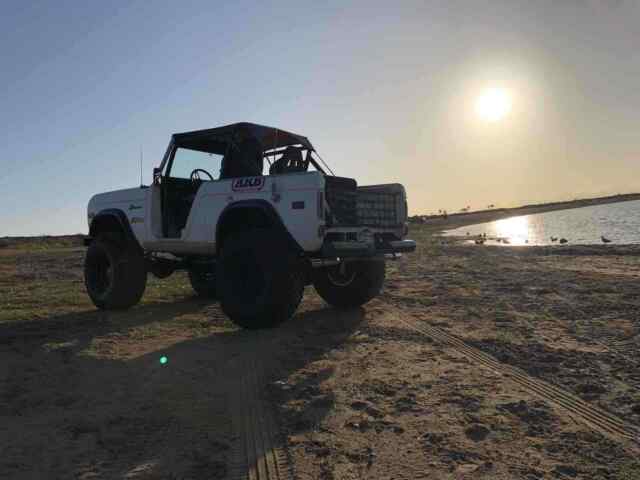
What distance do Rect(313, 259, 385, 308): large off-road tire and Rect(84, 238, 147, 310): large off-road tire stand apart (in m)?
2.88

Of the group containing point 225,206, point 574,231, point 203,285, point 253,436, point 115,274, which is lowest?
point 253,436

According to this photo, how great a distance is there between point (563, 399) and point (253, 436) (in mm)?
2224

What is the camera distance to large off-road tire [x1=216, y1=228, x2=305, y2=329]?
19.3 feet

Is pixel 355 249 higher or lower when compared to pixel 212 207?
lower

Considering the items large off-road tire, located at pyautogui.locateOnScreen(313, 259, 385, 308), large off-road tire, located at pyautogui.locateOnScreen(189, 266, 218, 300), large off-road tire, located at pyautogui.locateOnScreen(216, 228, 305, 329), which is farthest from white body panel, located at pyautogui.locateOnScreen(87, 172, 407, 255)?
large off-road tire, located at pyautogui.locateOnScreen(189, 266, 218, 300)

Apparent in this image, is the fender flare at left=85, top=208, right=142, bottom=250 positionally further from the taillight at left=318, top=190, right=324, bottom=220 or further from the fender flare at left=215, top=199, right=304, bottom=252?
the taillight at left=318, top=190, right=324, bottom=220

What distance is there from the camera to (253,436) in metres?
3.20

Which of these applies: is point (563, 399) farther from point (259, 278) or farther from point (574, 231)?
point (574, 231)

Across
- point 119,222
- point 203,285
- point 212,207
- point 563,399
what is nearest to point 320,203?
point 212,207

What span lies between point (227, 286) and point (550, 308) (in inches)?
175

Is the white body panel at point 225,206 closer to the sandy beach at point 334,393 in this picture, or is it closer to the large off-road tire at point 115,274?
the large off-road tire at point 115,274

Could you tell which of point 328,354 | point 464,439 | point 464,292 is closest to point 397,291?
point 464,292

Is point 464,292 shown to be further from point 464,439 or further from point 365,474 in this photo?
point 365,474

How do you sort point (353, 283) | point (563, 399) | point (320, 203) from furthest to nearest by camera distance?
1. point (353, 283)
2. point (320, 203)
3. point (563, 399)
